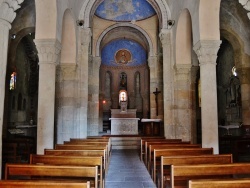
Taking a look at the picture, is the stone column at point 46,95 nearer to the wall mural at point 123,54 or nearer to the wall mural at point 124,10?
the wall mural at point 124,10

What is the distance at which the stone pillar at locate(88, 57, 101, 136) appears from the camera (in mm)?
17203

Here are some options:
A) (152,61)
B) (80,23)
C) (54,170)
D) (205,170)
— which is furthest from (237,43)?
(54,170)

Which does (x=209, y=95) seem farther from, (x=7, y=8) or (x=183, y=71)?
(x=7, y=8)

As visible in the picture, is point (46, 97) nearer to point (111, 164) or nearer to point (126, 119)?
point (111, 164)

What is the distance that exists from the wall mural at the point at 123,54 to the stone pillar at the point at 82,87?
11500 mm

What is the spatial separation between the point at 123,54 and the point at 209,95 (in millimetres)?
17189

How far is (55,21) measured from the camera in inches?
314

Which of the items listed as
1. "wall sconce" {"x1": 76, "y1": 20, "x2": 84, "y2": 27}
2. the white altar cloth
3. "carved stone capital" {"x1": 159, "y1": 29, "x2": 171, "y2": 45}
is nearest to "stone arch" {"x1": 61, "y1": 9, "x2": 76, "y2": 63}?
"wall sconce" {"x1": 76, "y1": 20, "x2": 84, "y2": 27}

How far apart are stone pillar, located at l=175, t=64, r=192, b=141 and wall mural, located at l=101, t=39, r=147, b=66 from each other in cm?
1229

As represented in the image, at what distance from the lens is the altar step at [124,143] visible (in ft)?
44.5

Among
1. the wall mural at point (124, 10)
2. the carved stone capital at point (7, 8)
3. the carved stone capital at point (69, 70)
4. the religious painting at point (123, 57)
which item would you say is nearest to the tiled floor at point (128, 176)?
the carved stone capital at point (7, 8)

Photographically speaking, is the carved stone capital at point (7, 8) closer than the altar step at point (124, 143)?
Yes

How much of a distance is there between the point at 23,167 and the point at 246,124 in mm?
11447

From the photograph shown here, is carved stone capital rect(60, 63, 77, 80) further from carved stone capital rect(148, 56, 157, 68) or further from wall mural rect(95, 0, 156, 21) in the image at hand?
carved stone capital rect(148, 56, 157, 68)
